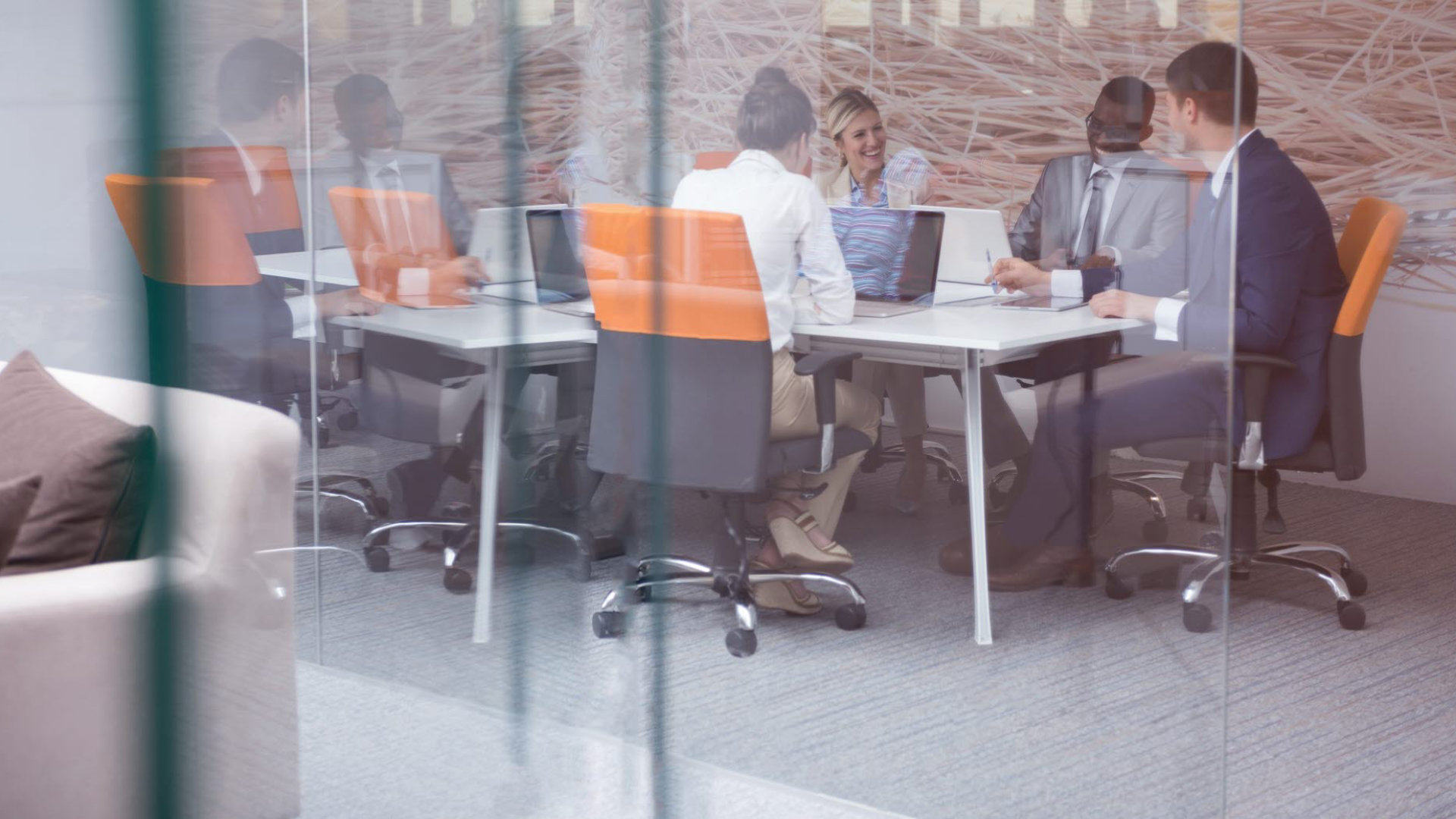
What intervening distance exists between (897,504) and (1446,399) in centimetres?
369

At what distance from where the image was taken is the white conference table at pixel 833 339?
2375mm

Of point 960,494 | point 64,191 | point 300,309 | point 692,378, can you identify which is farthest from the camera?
point 64,191

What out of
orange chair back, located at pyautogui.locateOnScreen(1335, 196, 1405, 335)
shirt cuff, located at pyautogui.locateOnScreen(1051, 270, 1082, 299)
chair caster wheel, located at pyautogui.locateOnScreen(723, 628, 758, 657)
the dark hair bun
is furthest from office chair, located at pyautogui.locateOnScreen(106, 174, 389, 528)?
orange chair back, located at pyautogui.locateOnScreen(1335, 196, 1405, 335)

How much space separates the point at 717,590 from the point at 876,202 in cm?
79

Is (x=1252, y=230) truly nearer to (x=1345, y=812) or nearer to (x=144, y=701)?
(x=1345, y=812)

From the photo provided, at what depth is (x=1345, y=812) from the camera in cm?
275

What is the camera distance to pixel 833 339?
2502 millimetres

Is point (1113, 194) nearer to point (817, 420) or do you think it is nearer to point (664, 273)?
point (817, 420)

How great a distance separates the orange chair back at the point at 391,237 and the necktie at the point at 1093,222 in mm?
1095

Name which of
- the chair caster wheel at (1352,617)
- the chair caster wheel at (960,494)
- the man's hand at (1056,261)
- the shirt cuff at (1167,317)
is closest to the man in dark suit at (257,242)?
the chair caster wheel at (960,494)

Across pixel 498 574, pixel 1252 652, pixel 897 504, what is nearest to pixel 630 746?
pixel 498 574

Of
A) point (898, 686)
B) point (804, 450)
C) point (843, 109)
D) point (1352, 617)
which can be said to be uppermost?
point (843, 109)

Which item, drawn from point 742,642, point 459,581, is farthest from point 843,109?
point 459,581

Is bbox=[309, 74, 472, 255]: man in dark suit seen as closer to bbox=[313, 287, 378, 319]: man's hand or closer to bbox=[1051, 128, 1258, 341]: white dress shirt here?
bbox=[313, 287, 378, 319]: man's hand
